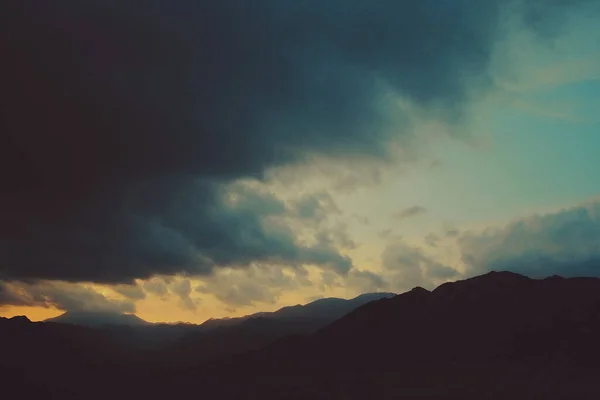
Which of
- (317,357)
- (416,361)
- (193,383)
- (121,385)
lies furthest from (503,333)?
(121,385)

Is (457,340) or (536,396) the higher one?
(457,340)

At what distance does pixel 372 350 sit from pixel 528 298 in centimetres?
4419

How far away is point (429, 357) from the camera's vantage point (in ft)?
511

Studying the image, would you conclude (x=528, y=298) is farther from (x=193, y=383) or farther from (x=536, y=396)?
(x=193, y=383)

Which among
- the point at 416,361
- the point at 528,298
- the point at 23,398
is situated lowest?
the point at 23,398

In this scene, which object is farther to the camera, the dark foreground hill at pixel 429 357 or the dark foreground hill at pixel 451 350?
the dark foreground hill at pixel 429 357

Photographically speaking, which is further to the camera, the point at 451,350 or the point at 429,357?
the point at 451,350

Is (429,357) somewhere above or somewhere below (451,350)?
below

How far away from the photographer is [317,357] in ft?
561

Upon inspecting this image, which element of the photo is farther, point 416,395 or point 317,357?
point 317,357

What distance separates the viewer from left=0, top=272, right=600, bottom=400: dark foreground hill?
13725 cm

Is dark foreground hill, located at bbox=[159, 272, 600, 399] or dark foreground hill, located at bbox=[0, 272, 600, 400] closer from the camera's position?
dark foreground hill, located at bbox=[159, 272, 600, 399]

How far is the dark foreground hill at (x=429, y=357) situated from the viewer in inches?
5404

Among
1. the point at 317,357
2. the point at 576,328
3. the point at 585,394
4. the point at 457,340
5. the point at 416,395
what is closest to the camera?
the point at 585,394
